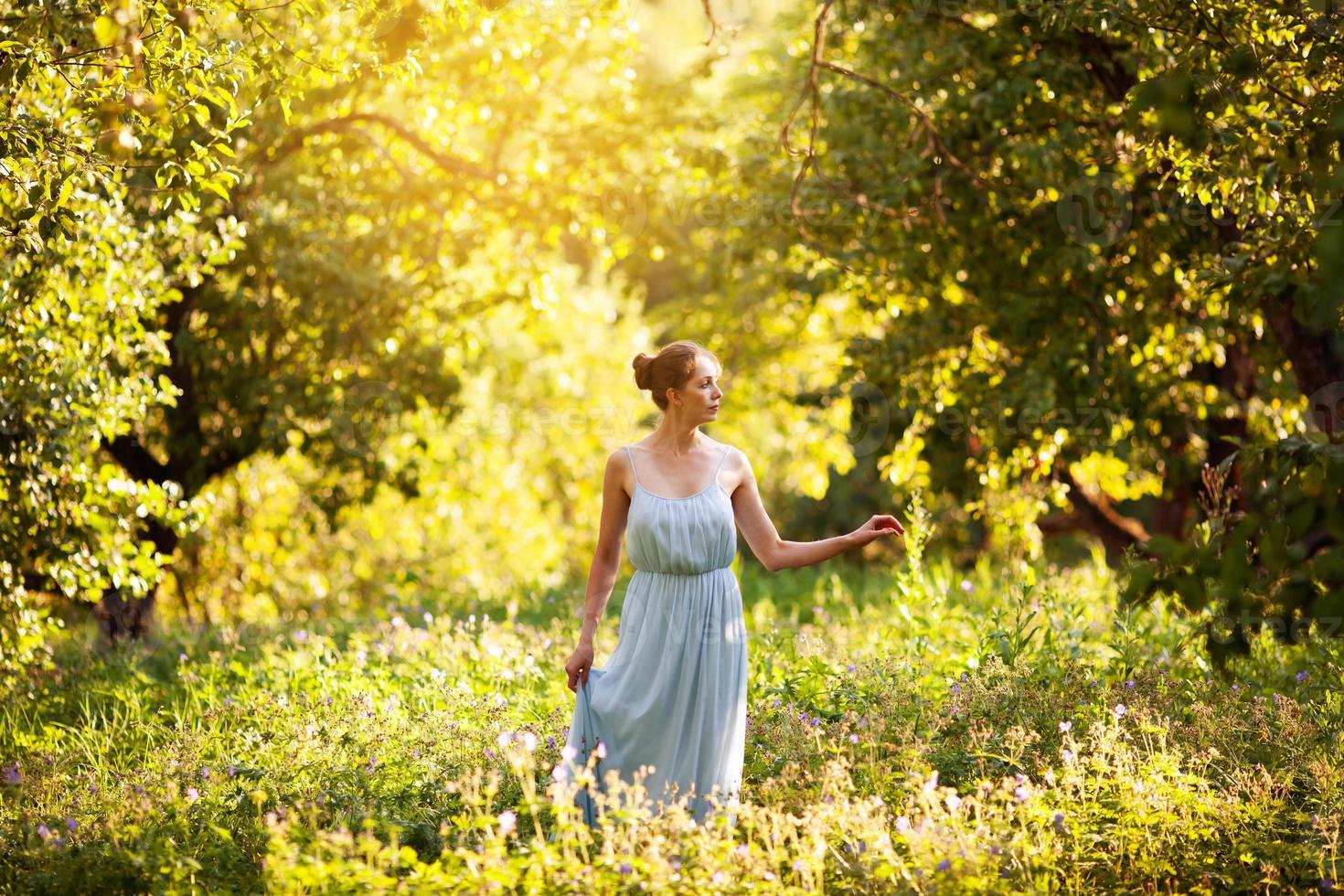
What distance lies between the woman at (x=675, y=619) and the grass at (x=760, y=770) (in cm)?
29

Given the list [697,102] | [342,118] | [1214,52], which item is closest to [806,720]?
[1214,52]

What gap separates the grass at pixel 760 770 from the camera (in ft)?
12.5

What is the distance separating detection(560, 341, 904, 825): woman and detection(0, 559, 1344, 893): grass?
287 millimetres

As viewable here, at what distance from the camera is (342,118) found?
9195 mm

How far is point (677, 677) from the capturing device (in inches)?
178

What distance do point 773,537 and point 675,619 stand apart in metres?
0.58
